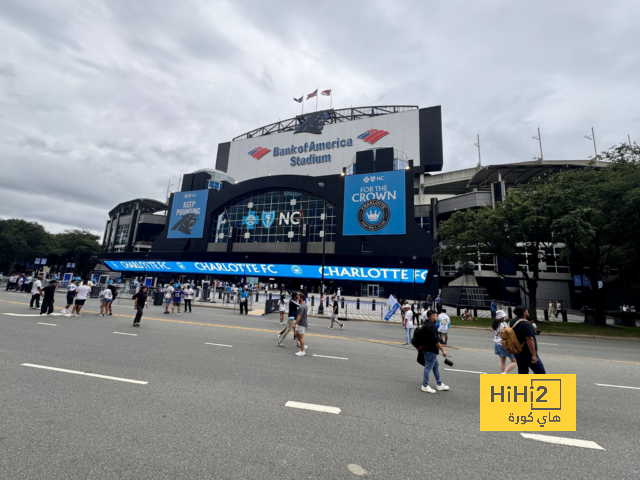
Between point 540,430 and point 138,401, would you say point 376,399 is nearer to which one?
point 540,430

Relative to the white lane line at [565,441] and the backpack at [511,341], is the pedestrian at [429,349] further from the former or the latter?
the white lane line at [565,441]

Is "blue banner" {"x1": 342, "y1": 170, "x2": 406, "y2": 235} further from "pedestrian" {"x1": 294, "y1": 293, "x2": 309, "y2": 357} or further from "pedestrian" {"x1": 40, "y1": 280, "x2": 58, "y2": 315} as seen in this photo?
"pedestrian" {"x1": 40, "y1": 280, "x2": 58, "y2": 315}

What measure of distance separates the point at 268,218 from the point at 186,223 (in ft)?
59.0

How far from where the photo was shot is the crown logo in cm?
4700

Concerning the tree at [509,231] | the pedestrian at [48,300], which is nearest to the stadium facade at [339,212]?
the tree at [509,231]

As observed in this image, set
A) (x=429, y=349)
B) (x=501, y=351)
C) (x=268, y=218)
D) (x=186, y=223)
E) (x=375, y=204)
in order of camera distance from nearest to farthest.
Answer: (x=429, y=349) → (x=501, y=351) → (x=375, y=204) → (x=268, y=218) → (x=186, y=223)

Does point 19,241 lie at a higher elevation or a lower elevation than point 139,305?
higher

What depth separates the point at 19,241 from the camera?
2496 inches

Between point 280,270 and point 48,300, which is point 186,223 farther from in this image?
point 48,300

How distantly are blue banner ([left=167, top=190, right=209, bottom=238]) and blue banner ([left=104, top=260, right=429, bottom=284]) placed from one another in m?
7.21

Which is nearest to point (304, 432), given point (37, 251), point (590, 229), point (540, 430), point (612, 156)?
point (540, 430)

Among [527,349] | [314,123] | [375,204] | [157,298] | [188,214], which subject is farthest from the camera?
[314,123]

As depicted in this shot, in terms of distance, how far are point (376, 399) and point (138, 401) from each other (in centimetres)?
428

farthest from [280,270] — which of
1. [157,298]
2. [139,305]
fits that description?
[139,305]
